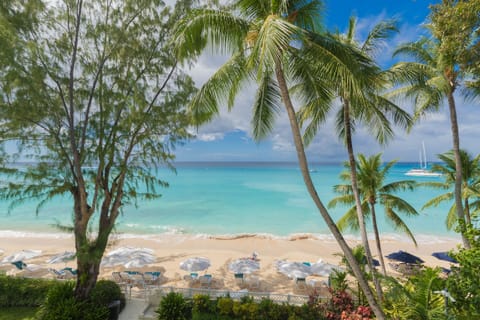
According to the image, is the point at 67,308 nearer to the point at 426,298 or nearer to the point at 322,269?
the point at 426,298

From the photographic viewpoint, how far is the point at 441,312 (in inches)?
166

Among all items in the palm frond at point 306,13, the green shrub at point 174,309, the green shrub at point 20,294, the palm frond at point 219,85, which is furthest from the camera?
the green shrub at point 20,294

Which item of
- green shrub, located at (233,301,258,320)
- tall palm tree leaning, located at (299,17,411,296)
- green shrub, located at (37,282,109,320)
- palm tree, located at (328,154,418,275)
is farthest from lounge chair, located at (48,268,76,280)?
palm tree, located at (328,154,418,275)

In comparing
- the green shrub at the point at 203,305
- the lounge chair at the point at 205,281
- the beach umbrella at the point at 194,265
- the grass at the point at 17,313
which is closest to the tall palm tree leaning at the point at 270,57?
the green shrub at the point at 203,305

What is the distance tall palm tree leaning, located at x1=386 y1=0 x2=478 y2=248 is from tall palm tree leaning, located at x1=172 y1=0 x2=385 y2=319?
8.78 ft

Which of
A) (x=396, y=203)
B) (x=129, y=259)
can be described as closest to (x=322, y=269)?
(x=396, y=203)

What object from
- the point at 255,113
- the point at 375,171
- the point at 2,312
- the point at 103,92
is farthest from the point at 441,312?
the point at 2,312

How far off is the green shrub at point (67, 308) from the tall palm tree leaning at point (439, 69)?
419 inches

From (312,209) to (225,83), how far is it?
29268mm

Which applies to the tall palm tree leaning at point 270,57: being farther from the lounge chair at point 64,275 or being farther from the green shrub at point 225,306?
the lounge chair at point 64,275

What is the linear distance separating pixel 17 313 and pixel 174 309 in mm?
5638

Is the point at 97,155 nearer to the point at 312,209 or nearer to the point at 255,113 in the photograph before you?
the point at 255,113

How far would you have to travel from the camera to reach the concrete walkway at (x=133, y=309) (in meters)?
7.66

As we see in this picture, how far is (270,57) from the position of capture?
12.2 ft
